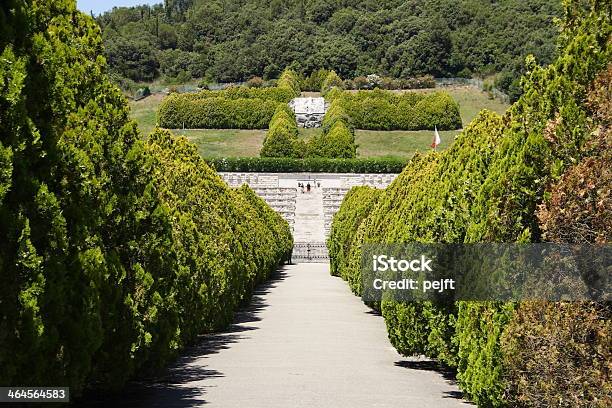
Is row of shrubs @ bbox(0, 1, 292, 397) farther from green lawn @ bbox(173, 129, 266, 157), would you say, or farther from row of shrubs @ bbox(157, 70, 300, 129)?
row of shrubs @ bbox(157, 70, 300, 129)

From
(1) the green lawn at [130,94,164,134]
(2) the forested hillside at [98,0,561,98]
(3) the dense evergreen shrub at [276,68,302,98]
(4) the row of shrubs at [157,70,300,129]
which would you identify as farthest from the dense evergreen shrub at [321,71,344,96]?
(4) the row of shrubs at [157,70,300,129]

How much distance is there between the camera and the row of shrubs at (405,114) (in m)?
67.6

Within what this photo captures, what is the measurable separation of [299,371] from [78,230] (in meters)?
4.07

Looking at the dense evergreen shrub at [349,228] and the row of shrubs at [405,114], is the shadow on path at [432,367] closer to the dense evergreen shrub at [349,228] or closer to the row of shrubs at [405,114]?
the dense evergreen shrub at [349,228]

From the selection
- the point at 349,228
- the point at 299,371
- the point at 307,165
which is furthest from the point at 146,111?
the point at 299,371

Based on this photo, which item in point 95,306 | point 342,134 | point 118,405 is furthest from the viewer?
point 342,134

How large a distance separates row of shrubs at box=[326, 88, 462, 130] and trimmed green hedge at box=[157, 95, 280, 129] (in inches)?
245

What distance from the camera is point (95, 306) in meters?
5.85

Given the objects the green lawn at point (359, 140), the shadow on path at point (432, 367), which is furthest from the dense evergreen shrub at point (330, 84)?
the shadow on path at point (432, 367)

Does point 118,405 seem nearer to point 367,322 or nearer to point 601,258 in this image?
point 601,258

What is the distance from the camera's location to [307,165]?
170 feet

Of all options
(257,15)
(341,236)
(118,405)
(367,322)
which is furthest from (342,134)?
(257,15)

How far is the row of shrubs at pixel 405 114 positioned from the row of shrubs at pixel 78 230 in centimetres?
5819

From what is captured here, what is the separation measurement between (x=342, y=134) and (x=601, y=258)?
52.3 m
